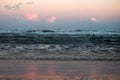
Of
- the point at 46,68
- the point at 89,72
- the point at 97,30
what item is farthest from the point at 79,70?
the point at 97,30

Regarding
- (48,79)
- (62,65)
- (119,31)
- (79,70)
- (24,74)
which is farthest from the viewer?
(119,31)

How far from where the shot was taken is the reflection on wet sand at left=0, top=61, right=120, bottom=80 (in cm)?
735

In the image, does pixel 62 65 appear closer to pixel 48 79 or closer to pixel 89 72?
pixel 89 72

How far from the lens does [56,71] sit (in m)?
8.13

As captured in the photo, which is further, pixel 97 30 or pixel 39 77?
pixel 97 30

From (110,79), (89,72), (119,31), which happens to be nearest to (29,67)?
(89,72)

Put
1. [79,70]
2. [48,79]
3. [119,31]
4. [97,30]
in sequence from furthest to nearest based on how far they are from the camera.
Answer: [97,30] → [119,31] → [79,70] → [48,79]

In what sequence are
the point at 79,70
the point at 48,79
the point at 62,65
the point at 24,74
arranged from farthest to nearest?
the point at 62,65
the point at 79,70
the point at 24,74
the point at 48,79

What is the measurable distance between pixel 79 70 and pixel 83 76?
81 centimetres

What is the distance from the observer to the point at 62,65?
9203 mm

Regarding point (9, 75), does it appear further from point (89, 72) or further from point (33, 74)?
point (89, 72)

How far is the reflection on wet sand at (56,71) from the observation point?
7.35m

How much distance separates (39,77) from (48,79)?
306 millimetres

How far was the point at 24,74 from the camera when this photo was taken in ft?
25.1
